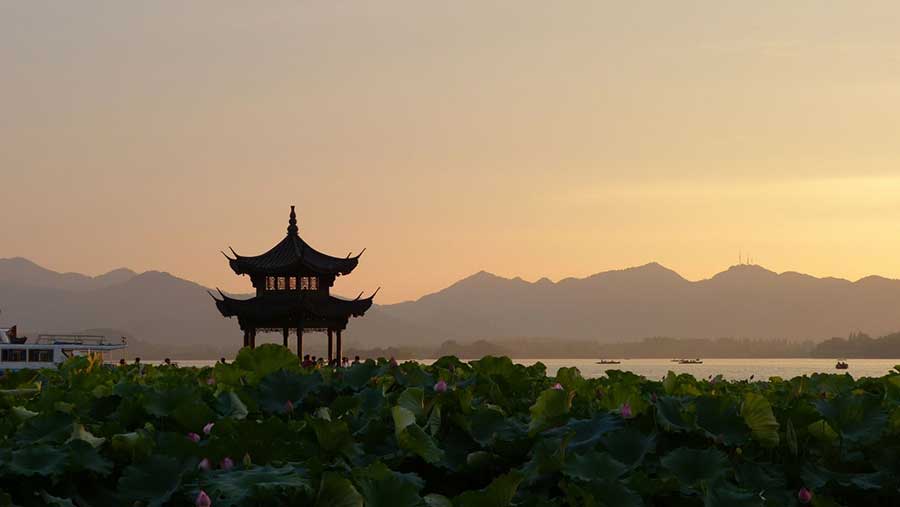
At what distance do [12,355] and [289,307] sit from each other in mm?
20881

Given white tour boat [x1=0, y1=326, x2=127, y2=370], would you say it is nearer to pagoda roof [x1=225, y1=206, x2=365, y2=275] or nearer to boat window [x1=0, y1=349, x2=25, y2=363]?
boat window [x1=0, y1=349, x2=25, y2=363]

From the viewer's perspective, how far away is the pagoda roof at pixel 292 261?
5028 cm

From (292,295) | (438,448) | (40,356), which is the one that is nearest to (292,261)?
(292,295)

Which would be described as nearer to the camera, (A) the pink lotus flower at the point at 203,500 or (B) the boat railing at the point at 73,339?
(A) the pink lotus flower at the point at 203,500

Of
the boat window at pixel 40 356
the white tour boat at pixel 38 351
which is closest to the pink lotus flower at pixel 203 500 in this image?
the white tour boat at pixel 38 351

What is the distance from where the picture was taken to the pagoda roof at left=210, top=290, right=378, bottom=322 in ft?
163

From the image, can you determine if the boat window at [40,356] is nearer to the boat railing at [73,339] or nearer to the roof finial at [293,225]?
the boat railing at [73,339]

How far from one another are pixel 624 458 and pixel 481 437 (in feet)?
2.47

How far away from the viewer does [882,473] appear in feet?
18.1

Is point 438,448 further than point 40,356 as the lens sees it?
No

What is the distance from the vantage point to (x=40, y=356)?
62031mm

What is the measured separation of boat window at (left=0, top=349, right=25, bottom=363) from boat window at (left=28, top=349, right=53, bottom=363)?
1.43 ft

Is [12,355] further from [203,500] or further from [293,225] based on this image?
[203,500]

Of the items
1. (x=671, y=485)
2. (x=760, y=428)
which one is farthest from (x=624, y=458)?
(x=760, y=428)
